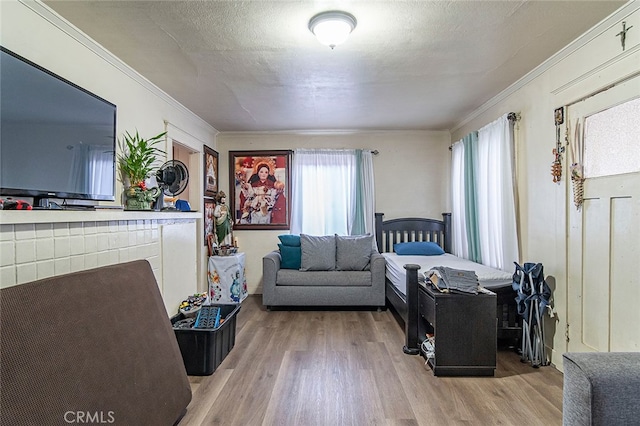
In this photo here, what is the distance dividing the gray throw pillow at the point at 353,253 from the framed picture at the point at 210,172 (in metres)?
1.97

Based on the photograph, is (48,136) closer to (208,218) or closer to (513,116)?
(208,218)

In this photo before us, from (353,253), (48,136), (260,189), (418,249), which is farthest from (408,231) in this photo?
(48,136)

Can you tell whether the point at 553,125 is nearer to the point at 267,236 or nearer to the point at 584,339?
the point at 584,339

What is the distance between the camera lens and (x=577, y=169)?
2.30 metres

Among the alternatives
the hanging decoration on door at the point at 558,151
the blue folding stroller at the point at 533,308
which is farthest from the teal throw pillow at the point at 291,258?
the hanging decoration on door at the point at 558,151

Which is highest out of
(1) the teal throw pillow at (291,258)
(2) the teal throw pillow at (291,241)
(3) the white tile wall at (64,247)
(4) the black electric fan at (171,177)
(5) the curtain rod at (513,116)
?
(5) the curtain rod at (513,116)

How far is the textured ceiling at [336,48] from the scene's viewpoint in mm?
1851

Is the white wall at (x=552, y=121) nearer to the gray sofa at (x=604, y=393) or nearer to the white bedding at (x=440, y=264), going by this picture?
the white bedding at (x=440, y=264)

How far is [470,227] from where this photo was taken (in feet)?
12.9

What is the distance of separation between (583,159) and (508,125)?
956 millimetres

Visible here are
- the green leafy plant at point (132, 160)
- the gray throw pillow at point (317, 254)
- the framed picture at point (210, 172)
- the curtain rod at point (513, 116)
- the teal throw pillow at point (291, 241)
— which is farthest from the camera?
the framed picture at point (210, 172)

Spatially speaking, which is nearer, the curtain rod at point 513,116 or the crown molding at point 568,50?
the crown molding at point 568,50

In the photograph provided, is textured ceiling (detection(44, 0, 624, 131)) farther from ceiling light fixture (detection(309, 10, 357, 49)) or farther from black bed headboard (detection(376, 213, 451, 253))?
black bed headboard (detection(376, 213, 451, 253))

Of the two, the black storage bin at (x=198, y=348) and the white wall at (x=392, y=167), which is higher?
the white wall at (x=392, y=167)
